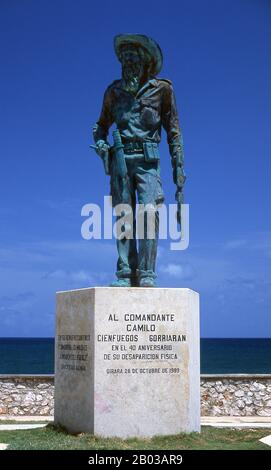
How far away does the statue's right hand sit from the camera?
10156 mm

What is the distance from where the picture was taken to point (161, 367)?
8.84 meters

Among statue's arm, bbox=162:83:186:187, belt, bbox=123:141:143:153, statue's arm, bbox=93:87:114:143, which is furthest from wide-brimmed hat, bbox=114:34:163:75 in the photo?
belt, bbox=123:141:143:153

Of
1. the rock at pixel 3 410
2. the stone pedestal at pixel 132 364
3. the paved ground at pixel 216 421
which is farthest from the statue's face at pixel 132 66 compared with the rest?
the rock at pixel 3 410

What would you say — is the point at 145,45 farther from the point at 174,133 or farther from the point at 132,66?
the point at 174,133

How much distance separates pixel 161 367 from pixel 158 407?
48 centimetres

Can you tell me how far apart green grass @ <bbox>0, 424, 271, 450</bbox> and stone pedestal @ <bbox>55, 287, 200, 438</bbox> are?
0.49ft

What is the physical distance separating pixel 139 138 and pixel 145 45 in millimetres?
1314

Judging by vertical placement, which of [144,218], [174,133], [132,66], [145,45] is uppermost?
[145,45]

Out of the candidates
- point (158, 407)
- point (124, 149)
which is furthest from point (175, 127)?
point (158, 407)

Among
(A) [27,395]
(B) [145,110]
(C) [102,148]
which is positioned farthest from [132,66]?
(A) [27,395]

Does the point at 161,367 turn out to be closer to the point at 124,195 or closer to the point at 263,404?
the point at 124,195

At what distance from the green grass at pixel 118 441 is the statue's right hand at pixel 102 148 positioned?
381 centimetres

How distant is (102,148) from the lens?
400 inches
